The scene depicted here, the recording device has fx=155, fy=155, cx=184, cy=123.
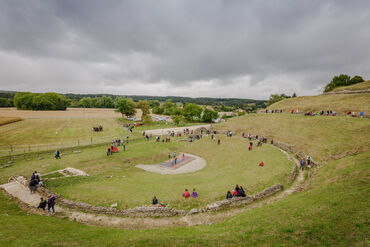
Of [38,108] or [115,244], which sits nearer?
[115,244]

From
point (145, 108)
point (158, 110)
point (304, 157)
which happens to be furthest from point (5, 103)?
point (304, 157)

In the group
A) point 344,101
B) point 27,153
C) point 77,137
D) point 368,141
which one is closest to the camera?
point 368,141

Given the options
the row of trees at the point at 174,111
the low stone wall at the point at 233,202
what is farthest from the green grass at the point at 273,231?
the row of trees at the point at 174,111

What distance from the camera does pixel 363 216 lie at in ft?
24.9

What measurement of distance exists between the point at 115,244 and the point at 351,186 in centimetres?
1620

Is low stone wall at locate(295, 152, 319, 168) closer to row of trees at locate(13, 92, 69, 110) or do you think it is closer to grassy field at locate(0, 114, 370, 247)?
grassy field at locate(0, 114, 370, 247)

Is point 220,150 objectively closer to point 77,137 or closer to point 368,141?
point 368,141

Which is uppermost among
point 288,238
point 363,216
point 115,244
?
point 363,216

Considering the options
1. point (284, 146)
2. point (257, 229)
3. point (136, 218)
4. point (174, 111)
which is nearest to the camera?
point (257, 229)

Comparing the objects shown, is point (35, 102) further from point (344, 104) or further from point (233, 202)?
point (344, 104)

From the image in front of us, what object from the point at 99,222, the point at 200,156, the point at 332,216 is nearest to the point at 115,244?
the point at 99,222

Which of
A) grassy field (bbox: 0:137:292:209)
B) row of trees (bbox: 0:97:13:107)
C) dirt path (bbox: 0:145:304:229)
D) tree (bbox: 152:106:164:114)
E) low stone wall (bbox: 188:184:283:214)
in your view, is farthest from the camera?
tree (bbox: 152:106:164:114)

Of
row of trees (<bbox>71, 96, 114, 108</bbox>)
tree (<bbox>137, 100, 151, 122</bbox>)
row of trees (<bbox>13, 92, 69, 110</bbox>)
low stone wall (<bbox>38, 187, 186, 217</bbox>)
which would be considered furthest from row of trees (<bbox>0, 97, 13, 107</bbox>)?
low stone wall (<bbox>38, 187, 186, 217</bbox>)

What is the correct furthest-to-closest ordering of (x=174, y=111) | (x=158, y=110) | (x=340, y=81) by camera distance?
1. (x=158, y=110)
2. (x=174, y=111)
3. (x=340, y=81)
